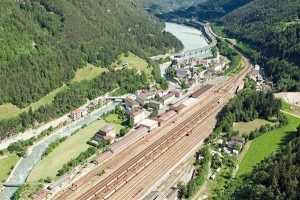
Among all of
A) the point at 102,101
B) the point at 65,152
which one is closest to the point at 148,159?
the point at 65,152

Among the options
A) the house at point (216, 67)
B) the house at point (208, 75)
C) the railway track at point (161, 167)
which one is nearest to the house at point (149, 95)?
the railway track at point (161, 167)

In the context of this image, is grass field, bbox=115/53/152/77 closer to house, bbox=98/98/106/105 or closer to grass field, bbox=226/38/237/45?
house, bbox=98/98/106/105

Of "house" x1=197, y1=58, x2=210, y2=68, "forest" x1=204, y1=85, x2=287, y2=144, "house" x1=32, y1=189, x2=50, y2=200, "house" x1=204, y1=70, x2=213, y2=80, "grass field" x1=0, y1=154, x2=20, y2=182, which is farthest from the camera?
"house" x1=197, y1=58, x2=210, y2=68

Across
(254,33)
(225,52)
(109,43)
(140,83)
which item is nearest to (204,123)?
(140,83)

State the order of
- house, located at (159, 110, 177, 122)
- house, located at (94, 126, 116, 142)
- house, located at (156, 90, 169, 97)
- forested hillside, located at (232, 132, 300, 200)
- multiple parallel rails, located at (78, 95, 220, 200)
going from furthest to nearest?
house, located at (156, 90, 169, 97)
house, located at (159, 110, 177, 122)
house, located at (94, 126, 116, 142)
multiple parallel rails, located at (78, 95, 220, 200)
forested hillside, located at (232, 132, 300, 200)

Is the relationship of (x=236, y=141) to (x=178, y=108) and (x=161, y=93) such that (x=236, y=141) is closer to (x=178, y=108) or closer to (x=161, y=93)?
(x=178, y=108)

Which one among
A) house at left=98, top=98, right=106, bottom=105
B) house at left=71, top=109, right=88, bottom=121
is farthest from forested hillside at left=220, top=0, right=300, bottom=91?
house at left=71, top=109, right=88, bottom=121
